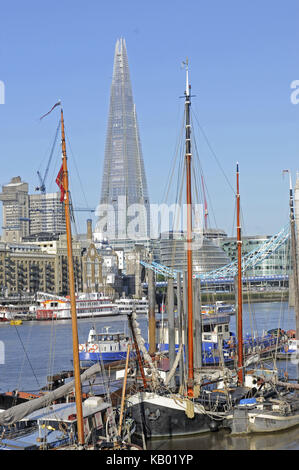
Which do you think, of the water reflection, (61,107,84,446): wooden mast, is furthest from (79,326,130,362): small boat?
(61,107,84,446): wooden mast

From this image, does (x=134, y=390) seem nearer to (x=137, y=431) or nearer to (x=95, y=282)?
(x=137, y=431)

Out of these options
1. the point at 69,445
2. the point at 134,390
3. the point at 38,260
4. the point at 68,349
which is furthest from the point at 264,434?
the point at 38,260

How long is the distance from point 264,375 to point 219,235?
156 meters

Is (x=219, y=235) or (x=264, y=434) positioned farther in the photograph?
(x=219, y=235)

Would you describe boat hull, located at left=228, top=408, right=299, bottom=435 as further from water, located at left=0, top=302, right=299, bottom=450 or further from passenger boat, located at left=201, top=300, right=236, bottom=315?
passenger boat, located at left=201, top=300, right=236, bottom=315

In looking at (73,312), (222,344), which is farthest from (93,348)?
(73,312)

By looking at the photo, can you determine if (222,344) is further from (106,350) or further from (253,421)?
(253,421)

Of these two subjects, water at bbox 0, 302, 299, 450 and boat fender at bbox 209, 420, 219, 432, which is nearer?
water at bbox 0, 302, 299, 450

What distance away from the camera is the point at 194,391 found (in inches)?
673

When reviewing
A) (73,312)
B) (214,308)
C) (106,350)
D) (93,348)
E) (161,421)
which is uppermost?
(73,312)

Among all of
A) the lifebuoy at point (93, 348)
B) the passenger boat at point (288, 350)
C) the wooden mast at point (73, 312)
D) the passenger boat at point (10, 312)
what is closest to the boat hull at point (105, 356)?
the lifebuoy at point (93, 348)

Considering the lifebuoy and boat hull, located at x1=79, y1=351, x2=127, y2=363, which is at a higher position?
the lifebuoy
